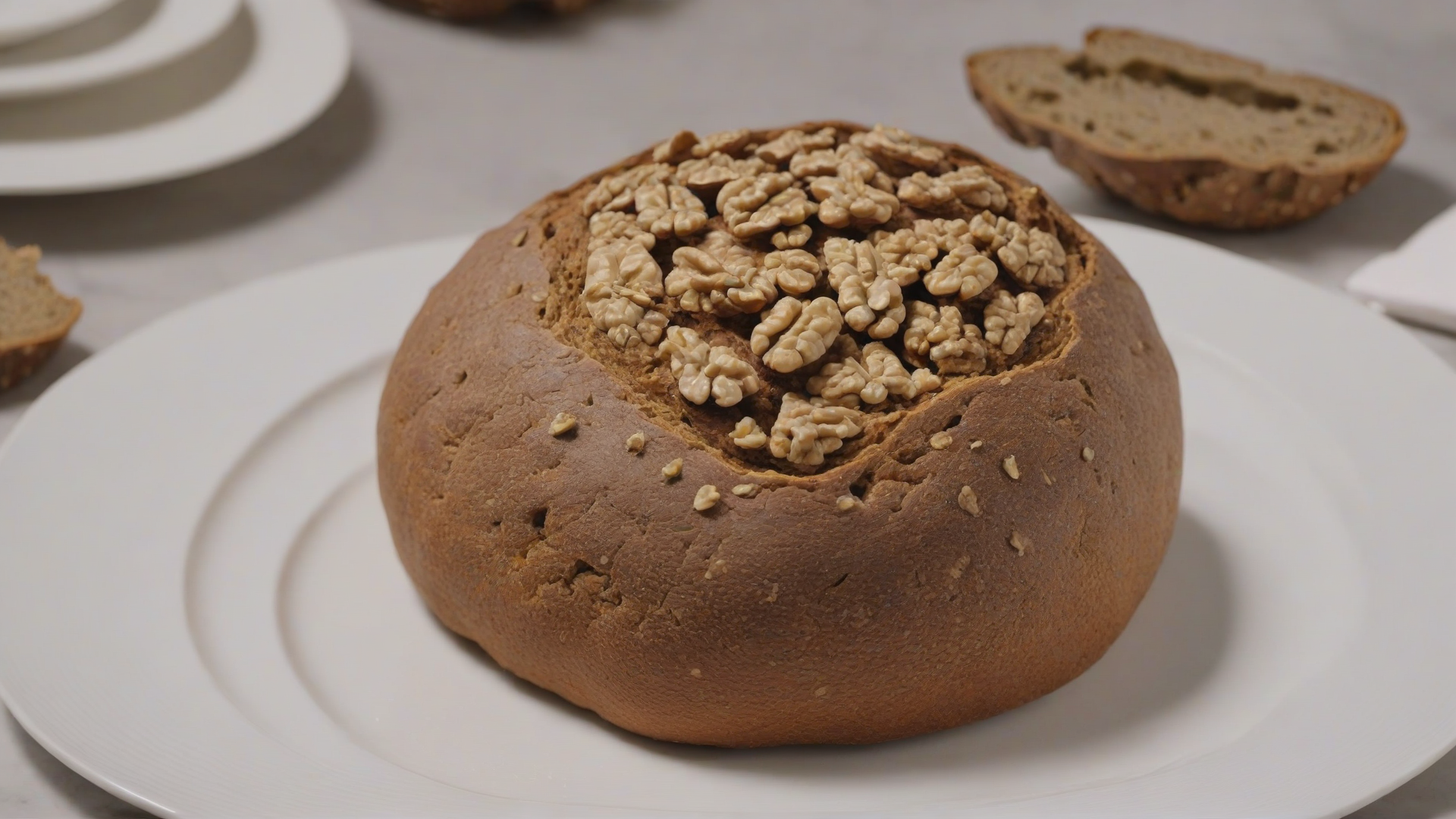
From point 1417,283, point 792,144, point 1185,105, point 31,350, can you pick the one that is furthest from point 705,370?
point 1185,105

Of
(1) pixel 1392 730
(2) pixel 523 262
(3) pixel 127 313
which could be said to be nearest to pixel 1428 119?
(1) pixel 1392 730

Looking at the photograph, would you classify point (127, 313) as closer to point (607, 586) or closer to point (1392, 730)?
point (607, 586)

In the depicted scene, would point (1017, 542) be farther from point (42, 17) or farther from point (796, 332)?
point (42, 17)

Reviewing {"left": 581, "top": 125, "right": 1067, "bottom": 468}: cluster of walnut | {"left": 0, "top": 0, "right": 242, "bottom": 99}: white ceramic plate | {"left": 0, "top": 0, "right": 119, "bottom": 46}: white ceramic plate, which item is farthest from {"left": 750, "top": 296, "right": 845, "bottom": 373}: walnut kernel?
{"left": 0, "top": 0, "right": 119, "bottom": 46}: white ceramic plate

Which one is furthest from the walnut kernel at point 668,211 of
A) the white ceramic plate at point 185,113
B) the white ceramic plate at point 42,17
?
the white ceramic plate at point 42,17

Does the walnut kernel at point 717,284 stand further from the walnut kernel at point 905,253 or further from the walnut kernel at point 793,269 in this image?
the walnut kernel at point 905,253

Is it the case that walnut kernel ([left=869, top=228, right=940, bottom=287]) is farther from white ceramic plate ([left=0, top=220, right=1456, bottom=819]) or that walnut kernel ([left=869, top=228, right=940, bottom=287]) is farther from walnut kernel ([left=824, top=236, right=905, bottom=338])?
white ceramic plate ([left=0, top=220, right=1456, bottom=819])
